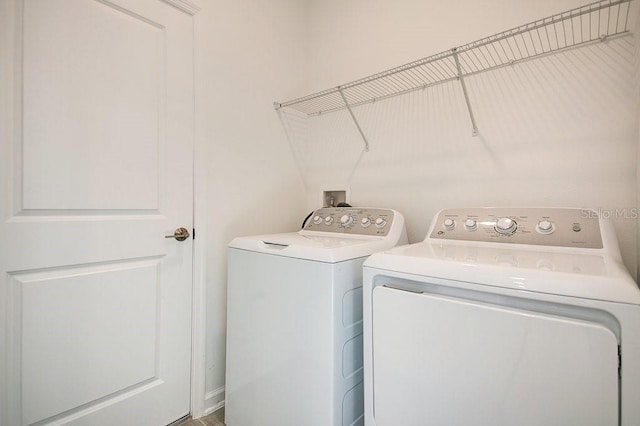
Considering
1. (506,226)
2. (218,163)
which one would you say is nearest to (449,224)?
(506,226)

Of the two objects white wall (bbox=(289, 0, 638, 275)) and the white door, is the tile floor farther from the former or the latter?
white wall (bbox=(289, 0, 638, 275))

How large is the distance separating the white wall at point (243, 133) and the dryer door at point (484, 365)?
994 millimetres

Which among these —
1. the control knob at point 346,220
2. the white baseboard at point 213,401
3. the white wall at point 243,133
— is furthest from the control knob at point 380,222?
the white baseboard at point 213,401

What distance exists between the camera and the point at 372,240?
1.38 metres

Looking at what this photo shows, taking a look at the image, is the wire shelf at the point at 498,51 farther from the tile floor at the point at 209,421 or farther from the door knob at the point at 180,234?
the tile floor at the point at 209,421

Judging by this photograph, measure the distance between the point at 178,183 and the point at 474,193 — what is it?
150 centimetres

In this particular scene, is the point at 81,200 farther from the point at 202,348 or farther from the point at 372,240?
the point at 372,240

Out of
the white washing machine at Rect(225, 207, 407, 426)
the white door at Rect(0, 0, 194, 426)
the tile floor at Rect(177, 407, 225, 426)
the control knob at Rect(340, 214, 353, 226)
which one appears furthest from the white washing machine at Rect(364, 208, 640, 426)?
the white door at Rect(0, 0, 194, 426)

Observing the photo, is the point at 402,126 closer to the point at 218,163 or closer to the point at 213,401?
the point at 218,163

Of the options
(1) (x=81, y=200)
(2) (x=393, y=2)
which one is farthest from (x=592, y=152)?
(1) (x=81, y=200)

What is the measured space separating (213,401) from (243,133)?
4.97 feet

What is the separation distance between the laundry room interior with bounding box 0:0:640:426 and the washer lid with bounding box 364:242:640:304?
19 millimetres

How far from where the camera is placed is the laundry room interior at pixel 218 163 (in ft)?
3.51

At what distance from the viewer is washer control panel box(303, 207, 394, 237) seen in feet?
4.85
